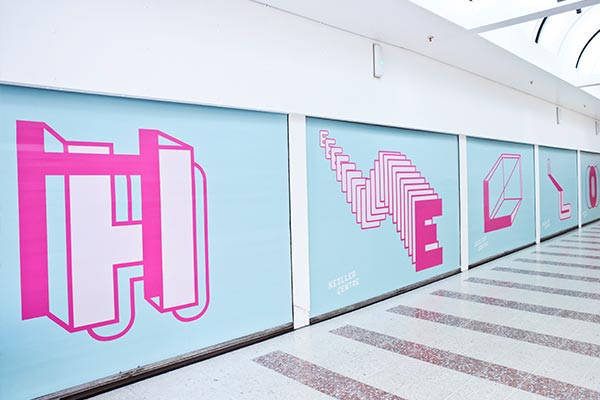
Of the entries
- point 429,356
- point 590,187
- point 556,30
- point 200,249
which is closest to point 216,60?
point 200,249

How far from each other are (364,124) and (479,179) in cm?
314

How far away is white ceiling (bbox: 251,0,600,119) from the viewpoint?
4164 mm

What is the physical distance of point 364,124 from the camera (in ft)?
16.7

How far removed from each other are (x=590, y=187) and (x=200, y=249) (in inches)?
486

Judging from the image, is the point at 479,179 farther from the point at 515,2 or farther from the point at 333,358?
the point at 333,358

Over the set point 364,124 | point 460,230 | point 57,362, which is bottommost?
point 57,362

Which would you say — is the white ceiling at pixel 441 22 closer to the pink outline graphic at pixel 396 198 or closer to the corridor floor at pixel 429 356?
the pink outline graphic at pixel 396 198

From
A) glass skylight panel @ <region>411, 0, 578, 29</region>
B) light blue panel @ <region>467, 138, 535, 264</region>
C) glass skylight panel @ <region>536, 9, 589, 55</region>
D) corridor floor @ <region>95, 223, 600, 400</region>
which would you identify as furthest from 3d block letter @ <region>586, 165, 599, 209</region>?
glass skylight panel @ <region>411, 0, 578, 29</region>

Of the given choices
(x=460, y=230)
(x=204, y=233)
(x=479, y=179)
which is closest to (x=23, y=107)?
(x=204, y=233)

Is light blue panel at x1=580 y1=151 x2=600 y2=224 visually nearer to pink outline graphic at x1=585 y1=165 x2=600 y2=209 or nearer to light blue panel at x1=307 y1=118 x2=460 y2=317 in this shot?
pink outline graphic at x1=585 y1=165 x2=600 y2=209

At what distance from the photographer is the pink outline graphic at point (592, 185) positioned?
12.1m

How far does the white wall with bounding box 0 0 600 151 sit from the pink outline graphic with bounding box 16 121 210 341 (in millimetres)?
414

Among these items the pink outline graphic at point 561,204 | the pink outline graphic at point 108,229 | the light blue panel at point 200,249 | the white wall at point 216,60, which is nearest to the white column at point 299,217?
the light blue panel at point 200,249

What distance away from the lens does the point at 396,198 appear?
18.2 ft
